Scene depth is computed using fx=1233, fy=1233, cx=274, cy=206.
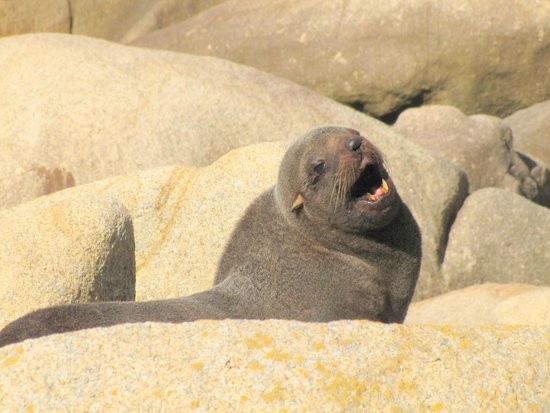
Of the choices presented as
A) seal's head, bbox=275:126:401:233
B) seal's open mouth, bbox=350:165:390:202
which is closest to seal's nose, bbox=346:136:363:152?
seal's head, bbox=275:126:401:233

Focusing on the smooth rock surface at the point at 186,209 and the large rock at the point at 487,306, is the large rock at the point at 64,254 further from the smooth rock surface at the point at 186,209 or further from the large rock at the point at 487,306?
→ the large rock at the point at 487,306

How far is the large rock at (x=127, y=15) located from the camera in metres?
16.7

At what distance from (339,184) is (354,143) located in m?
0.23

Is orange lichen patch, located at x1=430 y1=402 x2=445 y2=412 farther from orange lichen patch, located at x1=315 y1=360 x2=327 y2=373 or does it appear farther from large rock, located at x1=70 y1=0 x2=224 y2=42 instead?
large rock, located at x1=70 y1=0 x2=224 y2=42

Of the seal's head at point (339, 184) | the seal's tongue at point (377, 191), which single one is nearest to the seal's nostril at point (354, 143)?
the seal's head at point (339, 184)

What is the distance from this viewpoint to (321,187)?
6508 mm

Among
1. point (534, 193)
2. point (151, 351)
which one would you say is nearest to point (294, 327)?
point (151, 351)

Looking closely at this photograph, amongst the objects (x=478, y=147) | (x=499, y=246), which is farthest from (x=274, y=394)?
(x=478, y=147)

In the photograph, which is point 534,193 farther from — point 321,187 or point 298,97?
point 321,187

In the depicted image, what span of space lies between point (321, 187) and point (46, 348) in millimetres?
3394

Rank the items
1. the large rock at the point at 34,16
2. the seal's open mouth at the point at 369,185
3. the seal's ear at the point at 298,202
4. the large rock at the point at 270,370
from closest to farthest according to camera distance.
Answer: the large rock at the point at 270,370, the seal's open mouth at the point at 369,185, the seal's ear at the point at 298,202, the large rock at the point at 34,16

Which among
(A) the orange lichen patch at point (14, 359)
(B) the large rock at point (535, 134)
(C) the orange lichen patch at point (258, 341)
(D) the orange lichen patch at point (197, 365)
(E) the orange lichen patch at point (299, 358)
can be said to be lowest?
(B) the large rock at point (535, 134)

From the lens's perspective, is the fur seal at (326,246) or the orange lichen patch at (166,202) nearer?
the fur seal at (326,246)

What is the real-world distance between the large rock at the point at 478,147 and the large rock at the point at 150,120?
3.36 ft
